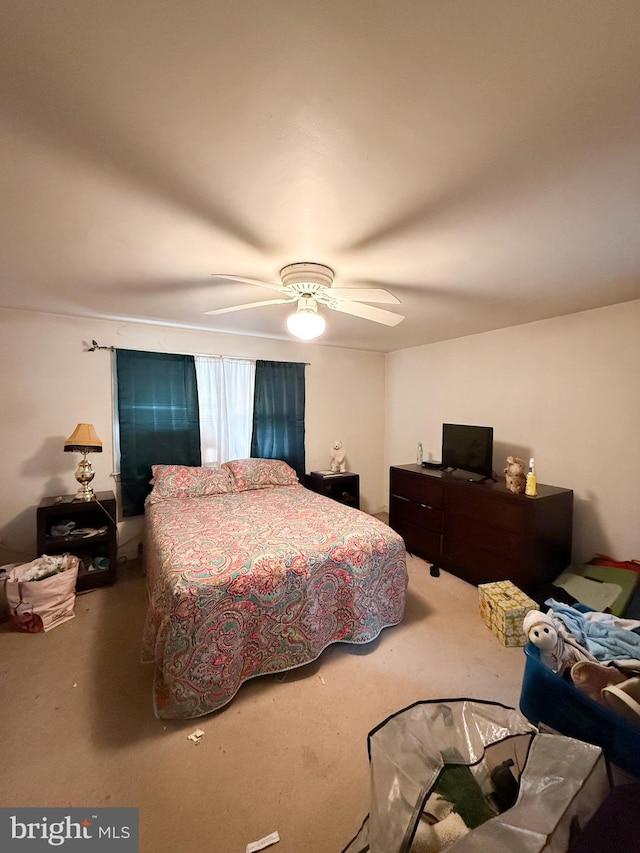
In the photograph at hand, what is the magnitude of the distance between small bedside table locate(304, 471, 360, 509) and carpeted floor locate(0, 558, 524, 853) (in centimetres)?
173

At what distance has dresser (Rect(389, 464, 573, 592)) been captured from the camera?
7.63 feet

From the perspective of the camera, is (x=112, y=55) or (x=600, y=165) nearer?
(x=112, y=55)

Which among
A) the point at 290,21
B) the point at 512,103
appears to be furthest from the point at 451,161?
the point at 290,21

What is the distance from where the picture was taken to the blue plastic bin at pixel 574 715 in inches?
41.3

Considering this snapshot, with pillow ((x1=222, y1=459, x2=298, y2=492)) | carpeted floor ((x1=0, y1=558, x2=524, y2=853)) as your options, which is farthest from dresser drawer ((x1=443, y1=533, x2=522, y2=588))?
pillow ((x1=222, y1=459, x2=298, y2=492))

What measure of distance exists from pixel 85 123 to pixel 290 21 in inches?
25.5

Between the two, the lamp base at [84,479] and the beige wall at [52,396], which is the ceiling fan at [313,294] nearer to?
the beige wall at [52,396]

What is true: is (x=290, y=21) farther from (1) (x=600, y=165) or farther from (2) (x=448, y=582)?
(2) (x=448, y=582)

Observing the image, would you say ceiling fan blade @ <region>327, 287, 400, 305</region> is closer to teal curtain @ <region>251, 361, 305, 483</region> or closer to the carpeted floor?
teal curtain @ <region>251, 361, 305, 483</region>

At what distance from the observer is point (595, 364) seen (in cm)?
252

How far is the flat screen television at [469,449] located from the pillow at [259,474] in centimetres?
163

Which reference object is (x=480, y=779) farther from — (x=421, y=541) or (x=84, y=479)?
(x=84, y=479)

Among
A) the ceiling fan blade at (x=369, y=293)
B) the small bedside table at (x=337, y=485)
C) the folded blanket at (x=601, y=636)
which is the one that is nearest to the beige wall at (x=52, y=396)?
the small bedside table at (x=337, y=485)

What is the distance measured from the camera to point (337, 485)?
12.8 ft
